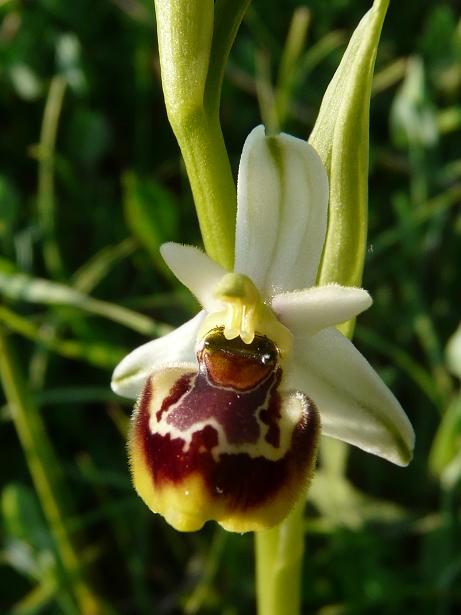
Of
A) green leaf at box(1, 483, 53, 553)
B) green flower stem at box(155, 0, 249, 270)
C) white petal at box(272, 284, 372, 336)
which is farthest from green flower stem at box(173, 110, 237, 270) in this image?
green leaf at box(1, 483, 53, 553)

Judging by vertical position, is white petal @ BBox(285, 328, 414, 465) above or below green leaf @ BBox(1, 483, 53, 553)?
above

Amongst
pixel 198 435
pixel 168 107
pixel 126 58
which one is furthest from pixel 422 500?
pixel 126 58

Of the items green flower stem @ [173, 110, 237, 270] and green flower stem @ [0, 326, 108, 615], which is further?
green flower stem @ [0, 326, 108, 615]

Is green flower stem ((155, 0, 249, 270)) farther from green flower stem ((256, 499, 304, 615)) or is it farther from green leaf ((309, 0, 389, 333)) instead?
green flower stem ((256, 499, 304, 615))

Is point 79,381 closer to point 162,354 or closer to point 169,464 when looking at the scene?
point 162,354

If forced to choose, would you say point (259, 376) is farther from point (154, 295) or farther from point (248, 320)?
point (154, 295)

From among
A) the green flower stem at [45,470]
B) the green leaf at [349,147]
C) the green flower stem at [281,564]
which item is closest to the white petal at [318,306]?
the green leaf at [349,147]
